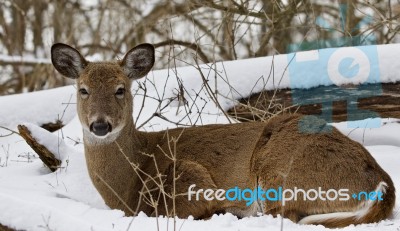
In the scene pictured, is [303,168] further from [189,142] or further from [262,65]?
[262,65]

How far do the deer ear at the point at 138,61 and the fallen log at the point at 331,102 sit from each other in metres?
1.28

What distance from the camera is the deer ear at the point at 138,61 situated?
239 inches

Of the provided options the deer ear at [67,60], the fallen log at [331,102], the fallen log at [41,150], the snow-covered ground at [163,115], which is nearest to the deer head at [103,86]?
the deer ear at [67,60]

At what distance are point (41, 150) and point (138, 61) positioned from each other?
1257 millimetres

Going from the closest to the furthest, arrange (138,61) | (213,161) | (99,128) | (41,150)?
1. (99,128)
2. (213,161)
3. (138,61)
4. (41,150)

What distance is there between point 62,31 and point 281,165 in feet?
34.0

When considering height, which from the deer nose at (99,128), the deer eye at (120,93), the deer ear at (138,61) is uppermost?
the deer ear at (138,61)

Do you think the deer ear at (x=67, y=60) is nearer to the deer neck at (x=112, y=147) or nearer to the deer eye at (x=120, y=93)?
the deer eye at (x=120, y=93)

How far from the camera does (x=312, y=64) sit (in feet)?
24.3

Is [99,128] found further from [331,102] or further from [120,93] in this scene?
[331,102]

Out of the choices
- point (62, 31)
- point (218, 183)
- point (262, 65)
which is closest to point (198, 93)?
point (262, 65)

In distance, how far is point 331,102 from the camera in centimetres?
730

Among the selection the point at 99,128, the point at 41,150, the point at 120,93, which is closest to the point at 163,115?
the point at 41,150

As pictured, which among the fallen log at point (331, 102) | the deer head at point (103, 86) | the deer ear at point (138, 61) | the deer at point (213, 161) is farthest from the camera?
the fallen log at point (331, 102)
